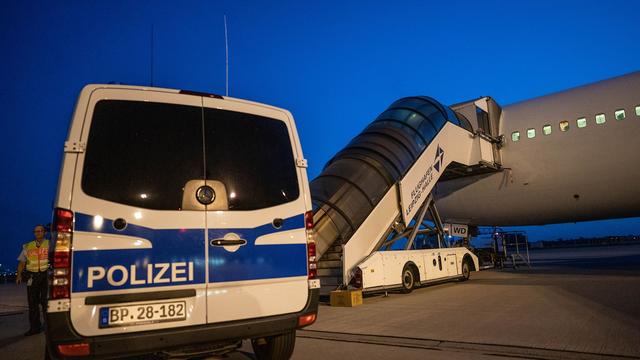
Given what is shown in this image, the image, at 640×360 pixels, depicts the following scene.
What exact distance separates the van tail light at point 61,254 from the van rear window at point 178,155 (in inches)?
9.2

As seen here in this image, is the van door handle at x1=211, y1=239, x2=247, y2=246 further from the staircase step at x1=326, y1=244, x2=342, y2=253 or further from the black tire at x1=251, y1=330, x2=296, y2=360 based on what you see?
the staircase step at x1=326, y1=244, x2=342, y2=253

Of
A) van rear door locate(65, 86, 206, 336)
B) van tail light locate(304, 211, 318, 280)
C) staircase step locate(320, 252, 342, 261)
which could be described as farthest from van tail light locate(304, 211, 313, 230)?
staircase step locate(320, 252, 342, 261)

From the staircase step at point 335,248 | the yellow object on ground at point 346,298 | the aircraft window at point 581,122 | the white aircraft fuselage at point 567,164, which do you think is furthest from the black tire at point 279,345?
the aircraft window at point 581,122

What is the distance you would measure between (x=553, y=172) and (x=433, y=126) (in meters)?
5.88

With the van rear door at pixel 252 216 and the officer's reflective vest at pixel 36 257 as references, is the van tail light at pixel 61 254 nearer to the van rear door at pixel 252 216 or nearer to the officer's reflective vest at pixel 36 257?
the van rear door at pixel 252 216

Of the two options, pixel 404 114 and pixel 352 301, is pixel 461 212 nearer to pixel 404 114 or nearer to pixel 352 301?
pixel 404 114

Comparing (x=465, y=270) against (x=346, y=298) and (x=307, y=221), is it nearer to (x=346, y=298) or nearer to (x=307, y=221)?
(x=346, y=298)

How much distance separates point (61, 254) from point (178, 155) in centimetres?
102

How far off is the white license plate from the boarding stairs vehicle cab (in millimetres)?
6382

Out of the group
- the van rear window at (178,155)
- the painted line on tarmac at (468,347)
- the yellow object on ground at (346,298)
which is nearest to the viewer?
the van rear window at (178,155)

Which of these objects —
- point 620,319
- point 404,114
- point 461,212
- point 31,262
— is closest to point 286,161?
point 620,319

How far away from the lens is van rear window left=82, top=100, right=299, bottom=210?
2.97 m

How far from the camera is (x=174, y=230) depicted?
121 inches

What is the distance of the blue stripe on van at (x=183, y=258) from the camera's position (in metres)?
2.80
